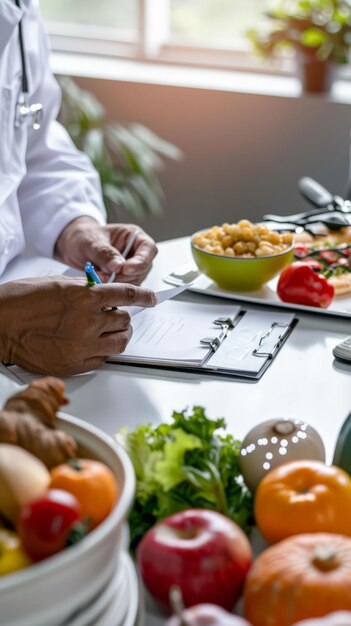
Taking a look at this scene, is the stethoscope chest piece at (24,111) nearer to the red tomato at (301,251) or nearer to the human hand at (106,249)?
the human hand at (106,249)

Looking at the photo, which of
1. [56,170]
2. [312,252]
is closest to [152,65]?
[56,170]

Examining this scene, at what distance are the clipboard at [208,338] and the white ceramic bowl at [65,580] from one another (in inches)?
23.2

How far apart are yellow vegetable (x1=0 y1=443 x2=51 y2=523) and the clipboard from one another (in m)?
0.60

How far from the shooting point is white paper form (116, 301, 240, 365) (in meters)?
1.25

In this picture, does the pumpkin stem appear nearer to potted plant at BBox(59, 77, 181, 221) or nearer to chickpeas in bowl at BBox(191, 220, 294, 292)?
chickpeas in bowl at BBox(191, 220, 294, 292)

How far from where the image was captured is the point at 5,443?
2.14ft

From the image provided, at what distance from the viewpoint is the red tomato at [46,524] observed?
0.58 meters

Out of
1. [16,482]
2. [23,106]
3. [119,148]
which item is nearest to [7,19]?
[23,106]

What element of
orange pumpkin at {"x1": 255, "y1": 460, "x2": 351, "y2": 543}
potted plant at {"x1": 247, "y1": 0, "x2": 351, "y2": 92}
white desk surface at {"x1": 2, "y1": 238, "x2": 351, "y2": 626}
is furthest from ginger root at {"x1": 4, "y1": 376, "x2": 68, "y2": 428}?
potted plant at {"x1": 247, "y1": 0, "x2": 351, "y2": 92}

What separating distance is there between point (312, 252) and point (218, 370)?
1.48 ft

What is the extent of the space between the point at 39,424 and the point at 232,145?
260 cm

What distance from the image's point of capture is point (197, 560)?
0.67m

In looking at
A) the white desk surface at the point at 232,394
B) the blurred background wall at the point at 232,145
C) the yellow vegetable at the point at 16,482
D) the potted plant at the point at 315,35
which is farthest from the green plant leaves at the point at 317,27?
Result: the yellow vegetable at the point at 16,482

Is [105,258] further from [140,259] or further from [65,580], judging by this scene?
[65,580]
